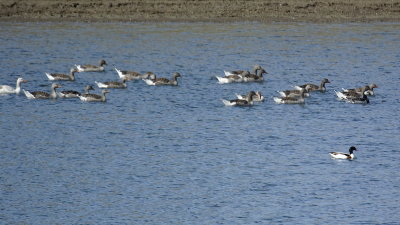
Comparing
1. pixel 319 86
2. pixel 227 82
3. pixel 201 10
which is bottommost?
pixel 227 82

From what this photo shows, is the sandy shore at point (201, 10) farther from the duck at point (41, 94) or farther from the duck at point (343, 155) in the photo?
the duck at point (343, 155)

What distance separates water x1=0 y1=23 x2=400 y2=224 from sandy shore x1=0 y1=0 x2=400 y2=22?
4129mm

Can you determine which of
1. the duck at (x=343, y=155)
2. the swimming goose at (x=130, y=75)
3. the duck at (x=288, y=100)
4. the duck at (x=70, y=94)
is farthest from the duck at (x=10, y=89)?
the duck at (x=343, y=155)

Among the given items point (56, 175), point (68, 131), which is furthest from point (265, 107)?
point (56, 175)

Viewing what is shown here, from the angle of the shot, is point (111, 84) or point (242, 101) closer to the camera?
point (242, 101)

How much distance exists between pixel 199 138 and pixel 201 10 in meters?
24.4

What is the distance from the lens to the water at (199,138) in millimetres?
20844

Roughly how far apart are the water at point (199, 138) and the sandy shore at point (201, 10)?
4.13 metres

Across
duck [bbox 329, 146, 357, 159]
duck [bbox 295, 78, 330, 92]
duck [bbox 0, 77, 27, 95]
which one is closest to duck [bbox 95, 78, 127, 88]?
duck [bbox 0, 77, 27, 95]

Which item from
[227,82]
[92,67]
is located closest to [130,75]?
[92,67]

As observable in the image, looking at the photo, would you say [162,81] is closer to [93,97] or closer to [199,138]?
[93,97]

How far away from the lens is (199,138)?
1078 inches

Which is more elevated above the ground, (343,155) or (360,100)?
(343,155)

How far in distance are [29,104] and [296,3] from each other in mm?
22682
